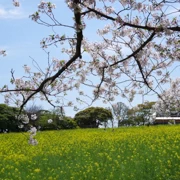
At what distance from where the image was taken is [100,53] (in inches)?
200

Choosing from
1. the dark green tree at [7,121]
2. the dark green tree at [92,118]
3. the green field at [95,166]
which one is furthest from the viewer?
the dark green tree at [92,118]

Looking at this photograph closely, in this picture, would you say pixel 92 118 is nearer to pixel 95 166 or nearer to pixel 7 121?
pixel 7 121

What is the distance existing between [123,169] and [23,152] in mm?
6177

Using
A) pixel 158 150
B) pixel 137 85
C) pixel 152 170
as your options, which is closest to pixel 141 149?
pixel 158 150

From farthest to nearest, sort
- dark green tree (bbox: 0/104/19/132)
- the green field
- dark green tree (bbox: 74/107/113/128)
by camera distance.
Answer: dark green tree (bbox: 74/107/113/128) → dark green tree (bbox: 0/104/19/132) → the green field

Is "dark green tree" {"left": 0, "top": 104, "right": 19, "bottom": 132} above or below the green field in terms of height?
above

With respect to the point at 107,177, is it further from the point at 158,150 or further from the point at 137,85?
the point at 158,150

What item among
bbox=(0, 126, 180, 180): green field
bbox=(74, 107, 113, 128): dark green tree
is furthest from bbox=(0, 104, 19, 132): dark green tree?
bbox=(0, 126, 180, 180): green field

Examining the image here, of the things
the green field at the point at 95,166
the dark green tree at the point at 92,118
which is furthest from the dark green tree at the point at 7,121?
the green field at the point at 95,166

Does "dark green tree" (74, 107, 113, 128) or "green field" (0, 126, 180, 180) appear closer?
"green field" (0, 126, 180, 180)

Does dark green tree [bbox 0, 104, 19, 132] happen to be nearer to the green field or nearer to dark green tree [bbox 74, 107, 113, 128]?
dark green tree [bbox 74, 107, 113, 128]

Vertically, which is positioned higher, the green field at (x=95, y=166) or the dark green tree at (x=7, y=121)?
the dark green tree at (x=7, y=121)

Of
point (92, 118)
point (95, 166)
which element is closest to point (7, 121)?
point (92, 118)

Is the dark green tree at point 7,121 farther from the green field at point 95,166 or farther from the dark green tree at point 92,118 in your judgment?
the green field at point 95,166
